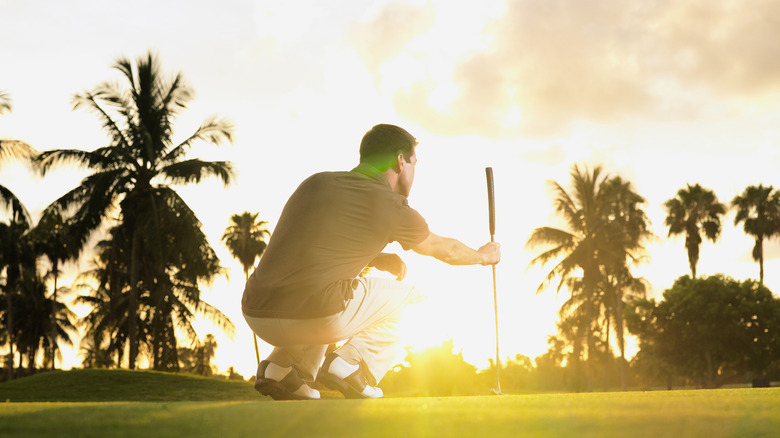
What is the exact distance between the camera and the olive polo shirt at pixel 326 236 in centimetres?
471

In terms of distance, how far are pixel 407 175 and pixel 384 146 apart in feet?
0.83

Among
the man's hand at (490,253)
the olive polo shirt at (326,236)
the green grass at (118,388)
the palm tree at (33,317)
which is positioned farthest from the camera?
the palm tree at (33,317)

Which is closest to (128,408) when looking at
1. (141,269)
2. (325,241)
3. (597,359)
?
(325,241)

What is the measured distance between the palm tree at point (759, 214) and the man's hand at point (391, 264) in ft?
175

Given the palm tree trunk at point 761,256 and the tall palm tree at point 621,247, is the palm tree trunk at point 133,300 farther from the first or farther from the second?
the palm tree trunk at point 761,256

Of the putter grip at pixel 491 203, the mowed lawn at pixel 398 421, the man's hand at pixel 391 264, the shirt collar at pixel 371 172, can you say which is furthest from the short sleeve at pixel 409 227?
the mowed lawn at pixel 398 421

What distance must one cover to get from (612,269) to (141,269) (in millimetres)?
33819

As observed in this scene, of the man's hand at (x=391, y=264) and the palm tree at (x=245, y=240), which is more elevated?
the palm tree at (x=245, y=240)

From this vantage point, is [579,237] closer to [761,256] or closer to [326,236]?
[761,256]

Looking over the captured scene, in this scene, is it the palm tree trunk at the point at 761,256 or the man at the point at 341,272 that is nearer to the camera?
the man at the point at 341,272

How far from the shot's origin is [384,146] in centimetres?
502

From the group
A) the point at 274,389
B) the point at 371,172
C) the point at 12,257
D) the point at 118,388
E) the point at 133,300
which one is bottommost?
the point at 118,388

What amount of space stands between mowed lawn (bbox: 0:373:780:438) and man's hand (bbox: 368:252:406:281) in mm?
2649

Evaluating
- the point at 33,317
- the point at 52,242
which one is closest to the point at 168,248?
the point at 52,242
